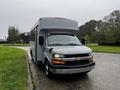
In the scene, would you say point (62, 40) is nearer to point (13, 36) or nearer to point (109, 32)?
point (109, 32)

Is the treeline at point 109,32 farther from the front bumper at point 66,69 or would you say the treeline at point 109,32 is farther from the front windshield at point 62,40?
the front bumper at point 66,69

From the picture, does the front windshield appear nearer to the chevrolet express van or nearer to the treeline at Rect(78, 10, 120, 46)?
the chevrolet express van

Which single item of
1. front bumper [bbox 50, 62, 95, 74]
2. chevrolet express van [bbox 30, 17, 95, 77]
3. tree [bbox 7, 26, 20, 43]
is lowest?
front bumper [bbox 50, 62, 95, 74]

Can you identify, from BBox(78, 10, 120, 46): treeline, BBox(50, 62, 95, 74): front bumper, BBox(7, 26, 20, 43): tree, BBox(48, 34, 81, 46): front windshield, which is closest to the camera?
BBox(50, 62, 95, 74): front bumper

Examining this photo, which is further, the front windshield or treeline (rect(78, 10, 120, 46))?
treeline (rect(78, 10, 120, 46))

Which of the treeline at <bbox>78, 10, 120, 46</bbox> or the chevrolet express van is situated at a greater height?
the treeline at <bbox>78, 10, 120, 46</bbox>

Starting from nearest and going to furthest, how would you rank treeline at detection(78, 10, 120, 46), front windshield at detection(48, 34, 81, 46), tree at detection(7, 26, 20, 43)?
front windshield at detection(48, 34, 81, 46)
treeline at detection(78, 10, 120, 46)
tree at detection(7, 26, 20, 43)

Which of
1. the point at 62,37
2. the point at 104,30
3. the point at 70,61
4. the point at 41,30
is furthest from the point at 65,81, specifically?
the point at 104,30

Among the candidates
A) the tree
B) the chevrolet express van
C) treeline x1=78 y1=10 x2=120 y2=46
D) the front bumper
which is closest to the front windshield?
the chevrolet express van

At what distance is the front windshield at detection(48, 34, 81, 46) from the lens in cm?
800

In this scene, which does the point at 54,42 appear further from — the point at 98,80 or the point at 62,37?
the point at 98,80

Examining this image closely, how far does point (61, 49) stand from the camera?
22.9 feet

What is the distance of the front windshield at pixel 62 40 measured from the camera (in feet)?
26.2

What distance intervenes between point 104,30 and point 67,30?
48.3 meters
